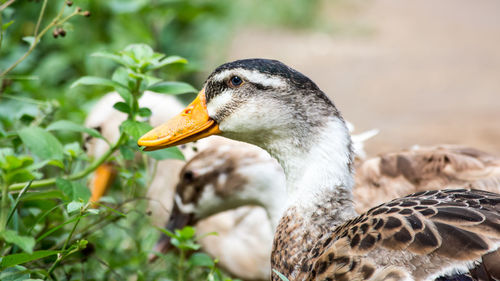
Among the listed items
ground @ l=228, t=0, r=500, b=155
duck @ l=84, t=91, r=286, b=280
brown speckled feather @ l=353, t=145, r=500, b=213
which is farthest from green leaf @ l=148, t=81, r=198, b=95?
ground @ l=228, t=0, r=500, b=155

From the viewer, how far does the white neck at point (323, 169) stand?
2115 mm

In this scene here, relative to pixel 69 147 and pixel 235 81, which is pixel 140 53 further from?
pixel 69 147

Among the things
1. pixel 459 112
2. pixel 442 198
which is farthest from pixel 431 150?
pixel 459 112

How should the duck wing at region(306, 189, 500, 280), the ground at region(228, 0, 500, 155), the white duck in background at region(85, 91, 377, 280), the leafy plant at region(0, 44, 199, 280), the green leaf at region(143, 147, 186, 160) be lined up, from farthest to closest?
the ground at region(228, 0, 500, 155)
the white duck in background at region(85, 91, 377, 280)
the green leaf at region(143, 147, 186, 160)
the leafy plant at region(0, 44, 199, 280)
the duck wing at region(306, 189, 500, 280)

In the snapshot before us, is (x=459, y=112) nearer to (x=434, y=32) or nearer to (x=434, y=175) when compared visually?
(x=434, y=32)

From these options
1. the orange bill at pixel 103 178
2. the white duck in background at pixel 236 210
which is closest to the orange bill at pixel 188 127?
the white duck in background at pixel 236 210

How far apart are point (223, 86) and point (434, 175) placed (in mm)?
1297

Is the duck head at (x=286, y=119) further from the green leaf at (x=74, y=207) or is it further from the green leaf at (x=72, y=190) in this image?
the green leaf at (x=74, y=207)

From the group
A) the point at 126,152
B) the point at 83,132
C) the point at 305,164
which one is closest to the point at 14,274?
the point at 126,152

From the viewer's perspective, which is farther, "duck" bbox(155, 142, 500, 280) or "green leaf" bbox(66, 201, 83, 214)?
"duck" bbox(155, 142, 500, 280)

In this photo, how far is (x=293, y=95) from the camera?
215 cm

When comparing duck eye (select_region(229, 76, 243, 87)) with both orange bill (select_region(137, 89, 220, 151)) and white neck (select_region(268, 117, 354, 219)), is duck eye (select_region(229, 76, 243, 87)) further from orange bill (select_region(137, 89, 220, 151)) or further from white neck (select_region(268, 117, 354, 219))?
white neck (select_region(268, 117, 354, 219))

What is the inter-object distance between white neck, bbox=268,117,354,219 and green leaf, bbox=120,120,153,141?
1.53ft

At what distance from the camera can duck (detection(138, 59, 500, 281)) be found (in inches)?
72.9
